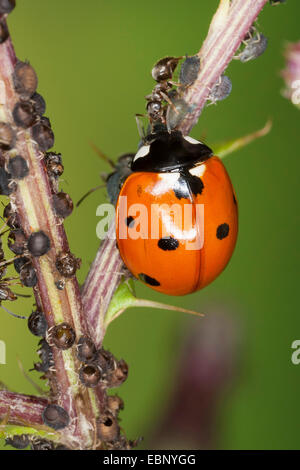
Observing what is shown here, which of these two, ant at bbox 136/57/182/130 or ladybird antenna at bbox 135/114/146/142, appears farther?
ladybird antenna at bbox 135/114/146/142

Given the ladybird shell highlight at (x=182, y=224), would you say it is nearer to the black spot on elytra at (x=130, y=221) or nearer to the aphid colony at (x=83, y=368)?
the black spot on elytra at (x=130, y=221)

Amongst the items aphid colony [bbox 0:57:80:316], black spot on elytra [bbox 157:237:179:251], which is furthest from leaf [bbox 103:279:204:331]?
black spot on elytra [bbox 157:237:179:251]

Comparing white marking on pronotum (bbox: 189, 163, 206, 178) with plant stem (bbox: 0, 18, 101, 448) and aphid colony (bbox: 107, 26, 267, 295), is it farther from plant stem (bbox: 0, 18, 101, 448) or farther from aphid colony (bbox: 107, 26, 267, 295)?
plant stem (bbox: 0, 18, 101, 448)

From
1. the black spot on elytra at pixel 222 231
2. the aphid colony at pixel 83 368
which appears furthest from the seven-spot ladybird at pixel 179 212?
the aphid colony at pixel 83 368

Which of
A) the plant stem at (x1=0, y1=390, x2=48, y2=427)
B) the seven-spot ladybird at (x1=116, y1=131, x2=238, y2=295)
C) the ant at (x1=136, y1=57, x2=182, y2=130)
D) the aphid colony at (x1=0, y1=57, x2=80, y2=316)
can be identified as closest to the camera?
the aphid colony at (x1=0, y1=57, x2=80, y2=316)

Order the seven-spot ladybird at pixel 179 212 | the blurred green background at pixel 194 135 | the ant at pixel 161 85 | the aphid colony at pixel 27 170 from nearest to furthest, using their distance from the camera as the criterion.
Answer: the aphid colony at pixel 27 170
the ant at pixel 161 85
the seven-spot ladybird at pixel 179 212
the blurred green background at pixel 194 135

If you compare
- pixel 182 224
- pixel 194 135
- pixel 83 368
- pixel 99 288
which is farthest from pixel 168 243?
pixel 194 135

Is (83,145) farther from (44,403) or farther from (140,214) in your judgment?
(44,403)

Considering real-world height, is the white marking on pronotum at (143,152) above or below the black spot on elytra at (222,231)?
above
